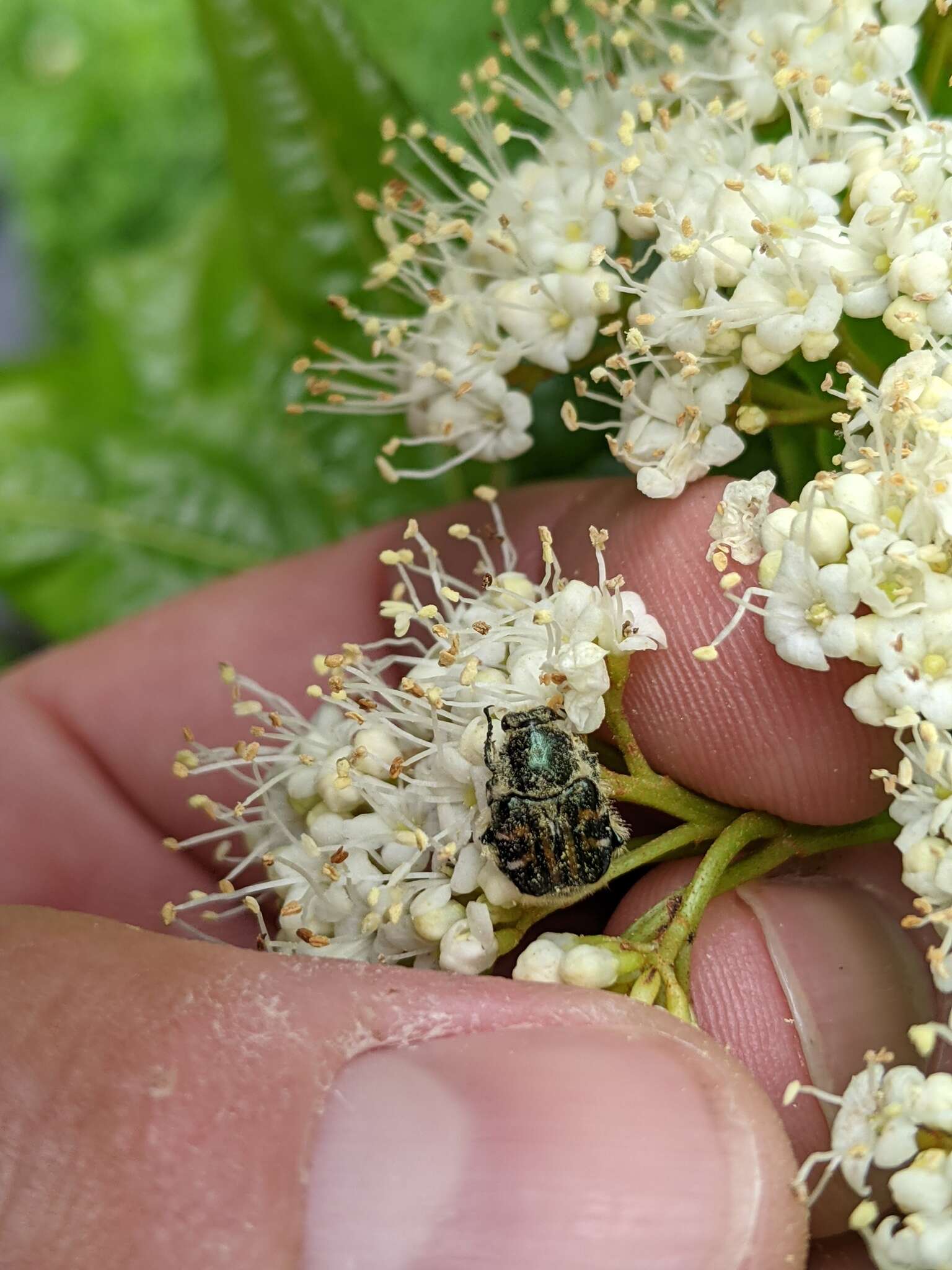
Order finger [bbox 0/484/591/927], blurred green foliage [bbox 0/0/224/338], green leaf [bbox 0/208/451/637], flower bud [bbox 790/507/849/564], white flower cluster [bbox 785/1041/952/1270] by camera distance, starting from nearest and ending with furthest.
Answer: white flower cluster [bbox 785/1041/952/1270] < flower bud [bbox 790/507/849/564] < finger [bbox 0/484/591/927] < green leaf [bbox 0/208/451/637] < blurred green foliage [bbox 0/0/224/338]

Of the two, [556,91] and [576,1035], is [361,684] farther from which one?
[556,91]

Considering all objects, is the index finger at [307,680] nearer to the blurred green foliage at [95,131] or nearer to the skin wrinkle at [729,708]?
the skin wrinkle at [729,708]

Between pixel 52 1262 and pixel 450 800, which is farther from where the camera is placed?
pixel 450 800

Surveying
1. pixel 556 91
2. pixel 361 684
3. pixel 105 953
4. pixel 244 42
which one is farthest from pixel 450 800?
pixel 244 42

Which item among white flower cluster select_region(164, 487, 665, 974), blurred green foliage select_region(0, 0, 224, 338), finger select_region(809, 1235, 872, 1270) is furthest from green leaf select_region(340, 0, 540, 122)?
finger select_region(809, 1235, 872, 1270)

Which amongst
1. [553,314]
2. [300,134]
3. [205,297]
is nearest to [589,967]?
[553,314]

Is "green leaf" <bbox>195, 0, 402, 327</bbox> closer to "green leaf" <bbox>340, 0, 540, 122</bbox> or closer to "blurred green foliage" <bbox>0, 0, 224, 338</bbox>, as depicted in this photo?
"green leaf" <bbox>340, 0, 540, 122</bbox>

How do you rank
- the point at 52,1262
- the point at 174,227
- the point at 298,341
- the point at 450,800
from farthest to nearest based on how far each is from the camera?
1. the point at 174,227
2. the point at 298,341
3. the point at 450,800
4. the point at 52,1262
